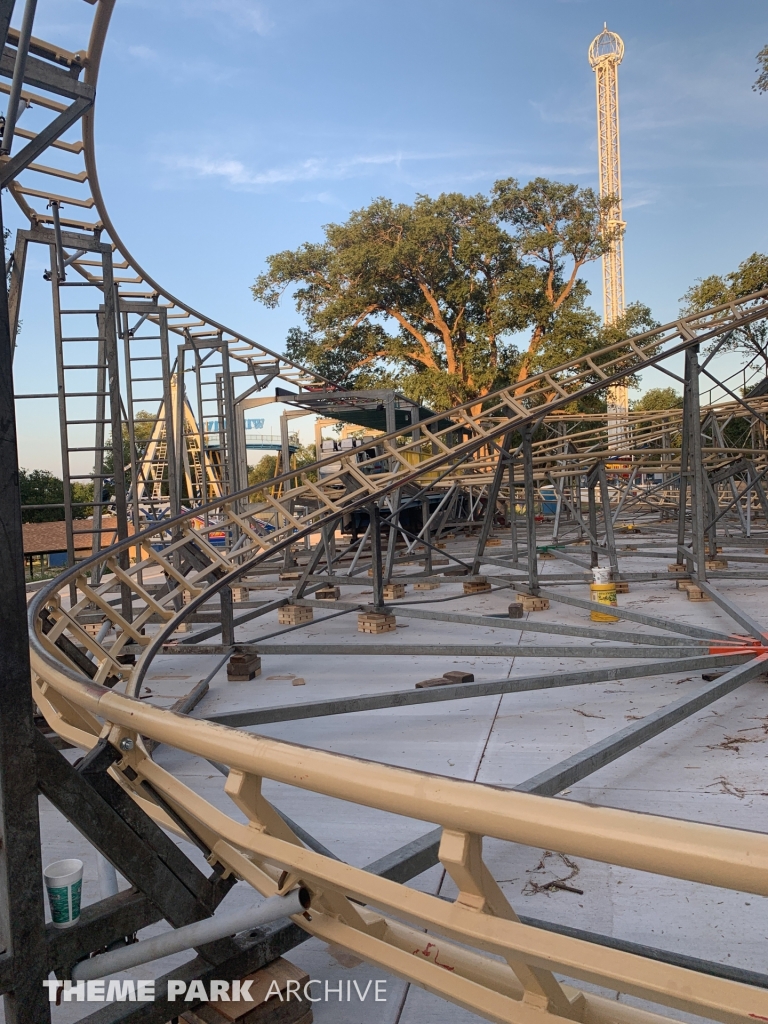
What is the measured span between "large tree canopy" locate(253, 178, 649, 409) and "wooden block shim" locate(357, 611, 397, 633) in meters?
20.1

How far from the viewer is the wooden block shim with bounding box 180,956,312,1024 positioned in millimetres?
2275

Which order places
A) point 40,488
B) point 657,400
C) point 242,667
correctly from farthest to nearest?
point 657,400 → point 40,488 → point 242,667

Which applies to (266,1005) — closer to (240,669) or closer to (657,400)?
(240,669)

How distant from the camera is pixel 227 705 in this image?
6.12m

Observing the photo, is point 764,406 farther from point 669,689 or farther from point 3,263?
point 3,263

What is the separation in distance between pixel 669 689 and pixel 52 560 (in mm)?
25218

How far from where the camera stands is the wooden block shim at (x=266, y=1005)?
89.6 inches

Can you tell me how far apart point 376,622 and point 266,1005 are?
6336mm

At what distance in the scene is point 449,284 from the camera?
29.7m

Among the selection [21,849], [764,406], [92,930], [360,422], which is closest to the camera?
[21,849]

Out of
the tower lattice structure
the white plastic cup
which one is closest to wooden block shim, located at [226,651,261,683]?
the white plastic cup

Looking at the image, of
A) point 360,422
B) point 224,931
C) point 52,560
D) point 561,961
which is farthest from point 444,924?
point 52,560

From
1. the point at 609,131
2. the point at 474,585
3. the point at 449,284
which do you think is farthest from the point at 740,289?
the point at 609,131

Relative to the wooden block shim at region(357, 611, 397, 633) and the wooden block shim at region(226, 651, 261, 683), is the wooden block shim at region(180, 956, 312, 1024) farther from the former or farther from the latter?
the wooden block shim at region(357, 611, 397, 633)
